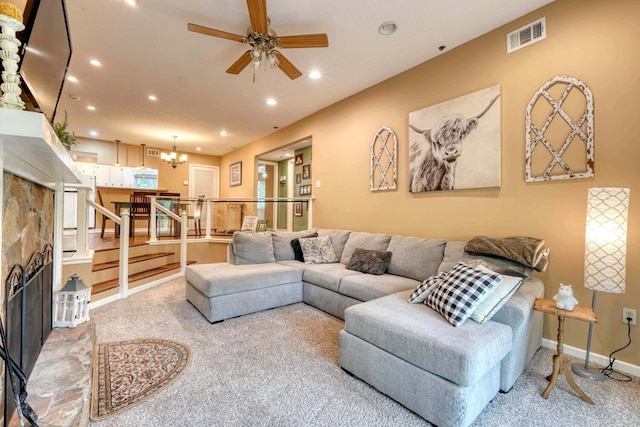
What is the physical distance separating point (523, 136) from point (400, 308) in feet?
6.59

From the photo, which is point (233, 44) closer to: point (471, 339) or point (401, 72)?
point (401, 72)

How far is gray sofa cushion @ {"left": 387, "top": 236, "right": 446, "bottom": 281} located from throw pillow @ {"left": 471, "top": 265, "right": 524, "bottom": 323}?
98 cm

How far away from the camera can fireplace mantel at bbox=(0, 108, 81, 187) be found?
98 centimetres

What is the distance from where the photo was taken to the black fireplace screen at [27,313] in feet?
4.24

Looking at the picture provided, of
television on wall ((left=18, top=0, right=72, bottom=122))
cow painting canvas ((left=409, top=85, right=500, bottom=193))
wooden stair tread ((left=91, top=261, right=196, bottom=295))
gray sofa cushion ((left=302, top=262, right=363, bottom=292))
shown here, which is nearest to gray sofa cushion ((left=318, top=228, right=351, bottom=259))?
gray sofa cushion ((left=302, top=262, right=363, bottom=292))

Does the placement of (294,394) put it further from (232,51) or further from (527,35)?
(527,35)

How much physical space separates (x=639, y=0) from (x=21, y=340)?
4.44 meters

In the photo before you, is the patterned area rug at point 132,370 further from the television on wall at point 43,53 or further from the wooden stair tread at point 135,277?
the television on wall at point 43,53

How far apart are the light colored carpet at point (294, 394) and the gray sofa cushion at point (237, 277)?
428 millimetres

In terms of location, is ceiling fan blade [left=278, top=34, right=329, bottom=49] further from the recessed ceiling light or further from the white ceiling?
the recessed ceiling light

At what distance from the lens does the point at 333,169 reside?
15.6ft

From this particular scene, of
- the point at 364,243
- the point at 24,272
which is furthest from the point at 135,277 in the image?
the point at 364,243

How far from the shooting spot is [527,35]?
8.34 feet

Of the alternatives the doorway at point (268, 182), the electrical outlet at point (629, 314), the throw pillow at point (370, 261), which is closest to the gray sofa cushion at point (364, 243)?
the throw pillow at point (370, 261)
